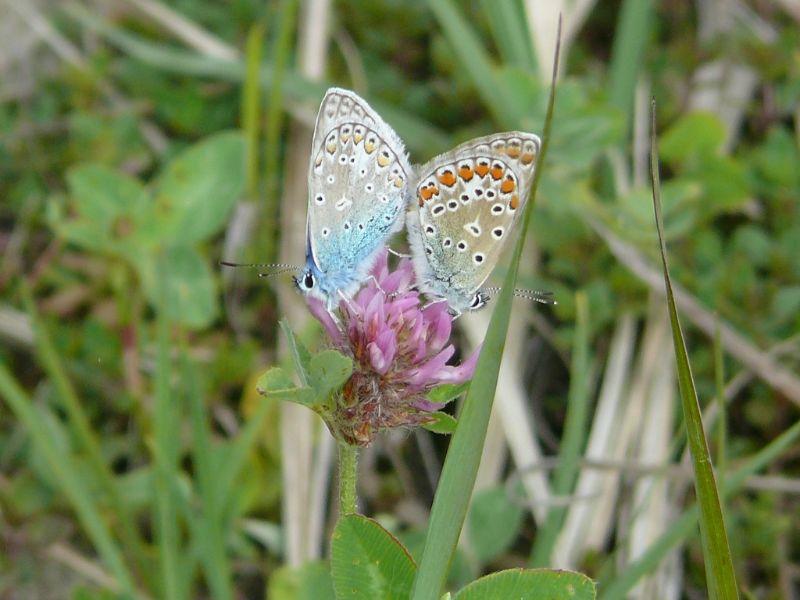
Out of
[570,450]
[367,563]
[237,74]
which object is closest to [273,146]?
[237,74]

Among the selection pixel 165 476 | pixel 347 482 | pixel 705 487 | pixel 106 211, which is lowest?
pixel 165 476

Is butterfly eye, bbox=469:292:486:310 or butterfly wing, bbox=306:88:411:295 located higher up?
butterfly wing, bbox=306:88:411:295

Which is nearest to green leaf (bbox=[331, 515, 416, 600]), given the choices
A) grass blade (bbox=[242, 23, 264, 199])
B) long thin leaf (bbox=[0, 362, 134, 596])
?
long thin leaf (bbox=[0, 362, 134, 596])

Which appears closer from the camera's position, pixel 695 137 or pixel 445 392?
pixel 445 392

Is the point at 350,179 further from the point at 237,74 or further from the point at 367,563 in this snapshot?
the point at 237,74

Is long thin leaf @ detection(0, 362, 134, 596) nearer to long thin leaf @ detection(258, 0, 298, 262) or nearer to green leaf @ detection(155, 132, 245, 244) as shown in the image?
green leaf @ detection(155, 132, 245, 244)

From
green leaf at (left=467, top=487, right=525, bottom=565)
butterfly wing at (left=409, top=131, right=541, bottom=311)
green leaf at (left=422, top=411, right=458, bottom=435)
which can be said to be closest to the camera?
green leaf at (left=422, top=411, right=458, bottom=435)

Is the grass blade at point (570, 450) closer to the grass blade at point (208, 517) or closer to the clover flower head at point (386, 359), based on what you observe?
the clover flower head at point (386, 359)

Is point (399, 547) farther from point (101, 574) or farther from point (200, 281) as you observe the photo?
point (200, 281)
